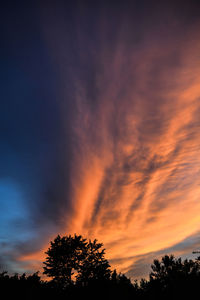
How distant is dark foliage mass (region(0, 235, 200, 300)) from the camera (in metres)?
12.9

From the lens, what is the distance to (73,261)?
35.9 metres

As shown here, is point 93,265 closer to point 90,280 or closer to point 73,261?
point 73,261

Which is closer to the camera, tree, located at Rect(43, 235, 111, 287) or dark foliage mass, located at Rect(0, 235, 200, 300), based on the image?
dark foliage mass, located at Rect(0, 235, 200, 300)

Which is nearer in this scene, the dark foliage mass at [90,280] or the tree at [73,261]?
the dark foliage mass at [90,280]

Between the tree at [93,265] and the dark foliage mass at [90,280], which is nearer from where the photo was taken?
the dark foliage mass at [90,280]

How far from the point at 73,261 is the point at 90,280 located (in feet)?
83.1

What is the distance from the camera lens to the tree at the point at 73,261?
112 ft

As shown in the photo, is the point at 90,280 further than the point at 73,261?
No

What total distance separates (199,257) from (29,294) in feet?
91.3

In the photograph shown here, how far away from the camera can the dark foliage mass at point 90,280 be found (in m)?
12.9

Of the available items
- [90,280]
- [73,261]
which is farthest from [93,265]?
[90,280]

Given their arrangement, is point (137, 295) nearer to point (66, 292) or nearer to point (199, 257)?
point (66, 292)

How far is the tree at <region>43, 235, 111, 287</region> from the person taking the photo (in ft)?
112

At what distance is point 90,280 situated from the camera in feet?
48.7
